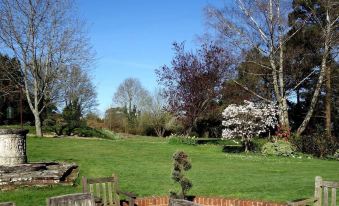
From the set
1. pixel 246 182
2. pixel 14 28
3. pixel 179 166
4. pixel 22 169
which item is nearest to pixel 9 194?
pixel 22 169

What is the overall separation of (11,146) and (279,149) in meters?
12.5

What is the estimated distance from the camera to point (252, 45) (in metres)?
26.6

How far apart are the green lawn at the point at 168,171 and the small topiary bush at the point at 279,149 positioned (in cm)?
129

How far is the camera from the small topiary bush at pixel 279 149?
19922 mm

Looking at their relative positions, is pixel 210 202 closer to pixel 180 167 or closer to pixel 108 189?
pixel 180 167

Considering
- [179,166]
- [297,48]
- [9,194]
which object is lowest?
[9,194]

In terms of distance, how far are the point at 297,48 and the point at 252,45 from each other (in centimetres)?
370

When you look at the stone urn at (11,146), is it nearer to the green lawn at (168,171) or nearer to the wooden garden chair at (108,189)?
the green lawn at (168,171)

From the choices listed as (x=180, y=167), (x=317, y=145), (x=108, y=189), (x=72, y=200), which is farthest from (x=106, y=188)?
(x=317, y=145)

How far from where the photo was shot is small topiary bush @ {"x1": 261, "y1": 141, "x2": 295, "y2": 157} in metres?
19.9

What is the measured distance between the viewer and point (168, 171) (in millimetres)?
13312

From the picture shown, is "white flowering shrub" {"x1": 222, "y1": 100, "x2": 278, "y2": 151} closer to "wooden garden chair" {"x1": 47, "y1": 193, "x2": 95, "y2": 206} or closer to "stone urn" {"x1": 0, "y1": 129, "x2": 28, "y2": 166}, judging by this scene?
"stone urn" {"x1": 0, "y1": 129, "x2": 28, "y2": 166}

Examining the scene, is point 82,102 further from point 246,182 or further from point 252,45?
point 246,182

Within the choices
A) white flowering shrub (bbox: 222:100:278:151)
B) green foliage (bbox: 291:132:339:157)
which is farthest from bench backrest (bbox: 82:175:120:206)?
green foliage (bbox: 291:132:339:157)
